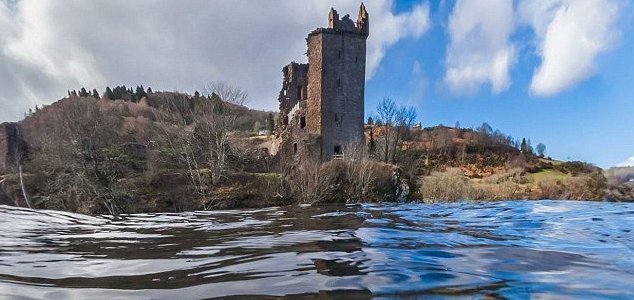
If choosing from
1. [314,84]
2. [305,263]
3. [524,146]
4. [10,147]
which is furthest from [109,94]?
[305,263]

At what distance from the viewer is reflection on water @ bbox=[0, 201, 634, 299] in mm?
2193

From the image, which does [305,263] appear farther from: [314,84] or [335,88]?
[314,84]

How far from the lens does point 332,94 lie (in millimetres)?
37281

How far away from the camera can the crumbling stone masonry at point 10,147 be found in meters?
35.6

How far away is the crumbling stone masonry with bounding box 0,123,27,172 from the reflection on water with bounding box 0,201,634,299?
126ft

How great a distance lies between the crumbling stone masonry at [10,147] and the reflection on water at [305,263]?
126 ft

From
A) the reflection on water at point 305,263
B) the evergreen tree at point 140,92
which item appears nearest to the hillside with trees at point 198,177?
the reflection on water at point 305,263

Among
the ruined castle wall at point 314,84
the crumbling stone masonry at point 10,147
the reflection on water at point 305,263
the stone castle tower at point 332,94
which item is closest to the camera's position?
the reflection on water at point 305,263

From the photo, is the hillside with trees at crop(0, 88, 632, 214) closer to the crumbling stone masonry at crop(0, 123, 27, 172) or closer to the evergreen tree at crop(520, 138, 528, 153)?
the crumbling stone masonry at crop(0, 123, 27, 172)

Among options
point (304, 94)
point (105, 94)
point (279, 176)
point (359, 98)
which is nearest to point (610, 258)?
point (279, 176)

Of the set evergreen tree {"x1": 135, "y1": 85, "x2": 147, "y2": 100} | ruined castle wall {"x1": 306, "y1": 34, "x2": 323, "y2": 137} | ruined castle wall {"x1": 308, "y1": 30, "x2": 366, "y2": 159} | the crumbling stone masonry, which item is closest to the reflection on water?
ruined castle wall {"x1": 308, "y1": 30, "x2": 366, "y2": 159}

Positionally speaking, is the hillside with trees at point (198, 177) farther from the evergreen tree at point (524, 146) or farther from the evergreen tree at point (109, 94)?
the evergreen tree at point (109, 94)

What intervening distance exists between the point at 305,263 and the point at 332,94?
3495cm

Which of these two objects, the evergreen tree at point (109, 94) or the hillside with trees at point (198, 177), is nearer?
the hillside with trees at point (198, 177)
